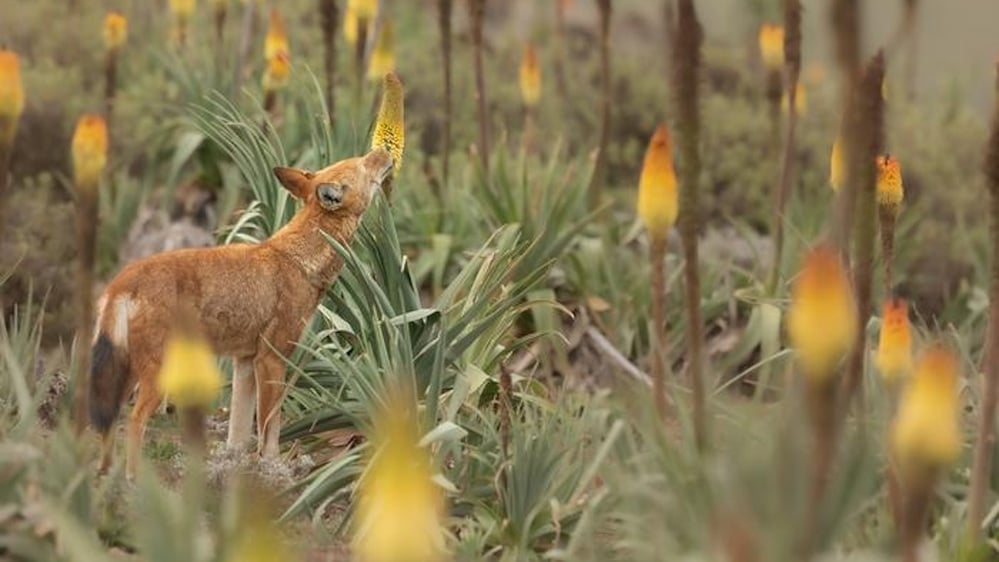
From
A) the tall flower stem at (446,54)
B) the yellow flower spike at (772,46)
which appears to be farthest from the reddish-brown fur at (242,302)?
the yellow flower spike at (772,46)

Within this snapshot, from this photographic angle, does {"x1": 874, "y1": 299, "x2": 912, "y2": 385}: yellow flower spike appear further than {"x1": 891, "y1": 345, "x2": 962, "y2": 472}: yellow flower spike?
Yes

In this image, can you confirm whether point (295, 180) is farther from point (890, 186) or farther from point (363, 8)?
point (363, 8)

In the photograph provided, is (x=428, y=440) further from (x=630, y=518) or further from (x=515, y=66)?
(x=515, y=66)

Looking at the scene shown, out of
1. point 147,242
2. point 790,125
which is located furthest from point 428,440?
point 147,242

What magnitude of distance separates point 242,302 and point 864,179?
7.47 feet

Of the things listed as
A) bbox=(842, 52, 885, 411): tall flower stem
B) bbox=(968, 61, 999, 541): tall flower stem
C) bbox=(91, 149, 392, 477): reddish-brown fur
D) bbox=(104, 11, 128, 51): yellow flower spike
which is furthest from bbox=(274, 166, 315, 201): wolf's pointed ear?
bbox=(104, 11, 128, 51): yellow flower spike

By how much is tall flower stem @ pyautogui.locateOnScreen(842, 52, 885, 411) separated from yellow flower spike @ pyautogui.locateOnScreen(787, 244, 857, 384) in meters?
0.98

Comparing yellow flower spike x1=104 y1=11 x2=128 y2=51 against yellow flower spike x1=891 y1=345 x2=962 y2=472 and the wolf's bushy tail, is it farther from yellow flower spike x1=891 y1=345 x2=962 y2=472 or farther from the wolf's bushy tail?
yellow flower spike x1=891 y1=345 x2=962 y2=472

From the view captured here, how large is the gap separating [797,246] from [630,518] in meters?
6.45

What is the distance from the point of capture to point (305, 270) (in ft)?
22.8

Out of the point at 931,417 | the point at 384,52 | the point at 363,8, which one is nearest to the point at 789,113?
the point at 384,52

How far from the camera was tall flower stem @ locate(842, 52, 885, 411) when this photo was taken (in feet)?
16.8

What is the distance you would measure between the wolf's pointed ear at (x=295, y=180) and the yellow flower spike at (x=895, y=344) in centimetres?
229

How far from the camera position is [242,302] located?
6.68 m
